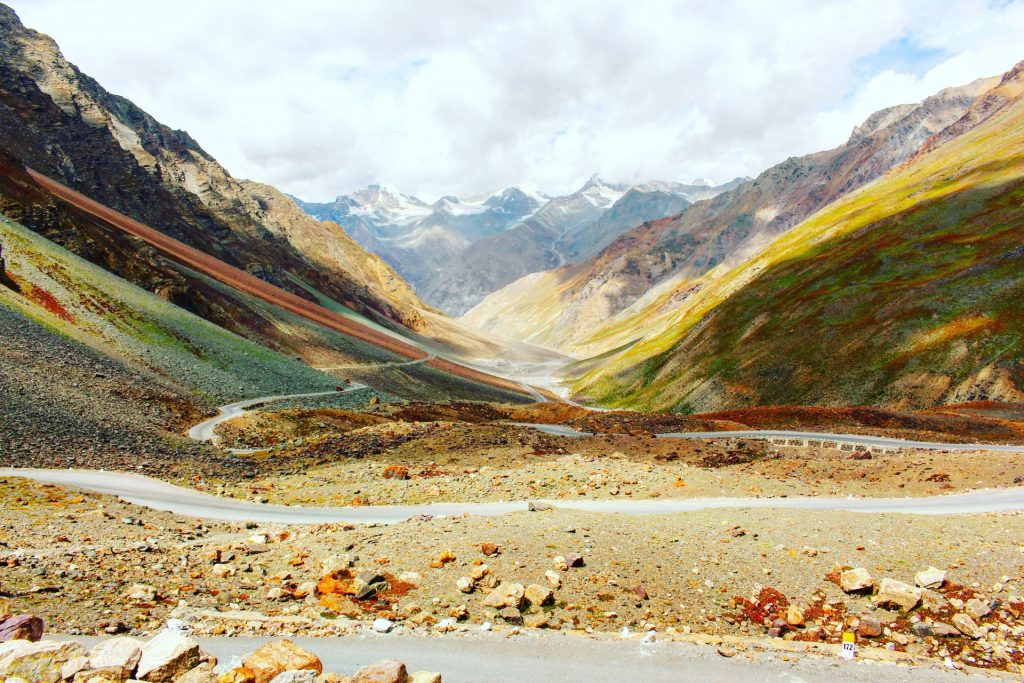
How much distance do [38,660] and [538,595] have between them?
9.43 m

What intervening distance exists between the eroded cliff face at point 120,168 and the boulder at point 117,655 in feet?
247

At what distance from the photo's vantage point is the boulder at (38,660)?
7957 mm

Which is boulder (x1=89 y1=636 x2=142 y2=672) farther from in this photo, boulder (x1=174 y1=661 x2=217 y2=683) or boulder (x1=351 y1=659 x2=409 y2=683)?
boulder (x1=351 y1=659 x2=409 y2=683)

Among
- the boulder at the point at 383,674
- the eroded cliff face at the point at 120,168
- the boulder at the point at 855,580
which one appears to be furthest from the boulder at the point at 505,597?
the eroded cliff face at the point at 120,168

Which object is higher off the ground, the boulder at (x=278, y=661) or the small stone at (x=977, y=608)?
the boulder at (x=278, y=661)

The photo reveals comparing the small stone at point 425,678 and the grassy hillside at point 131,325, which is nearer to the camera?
the small stone at point 425,678

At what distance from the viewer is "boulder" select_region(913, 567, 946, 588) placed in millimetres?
13831

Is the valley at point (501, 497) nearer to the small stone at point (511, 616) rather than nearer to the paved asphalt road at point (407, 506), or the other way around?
the small stone at point (511, 616)

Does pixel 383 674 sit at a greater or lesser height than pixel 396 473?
greater

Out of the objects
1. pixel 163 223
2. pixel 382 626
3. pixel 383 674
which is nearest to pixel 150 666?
pixel 383 674

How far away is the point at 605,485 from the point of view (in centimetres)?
2667

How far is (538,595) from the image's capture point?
13.6 m

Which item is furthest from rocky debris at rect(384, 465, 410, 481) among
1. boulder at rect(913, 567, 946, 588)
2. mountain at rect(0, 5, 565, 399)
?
mountain at rect(0, 5, 565, 399)

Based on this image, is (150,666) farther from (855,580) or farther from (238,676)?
(855,580)
